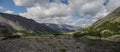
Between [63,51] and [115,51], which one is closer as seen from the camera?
[63,51]

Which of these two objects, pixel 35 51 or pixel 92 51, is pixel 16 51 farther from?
pixel 92 51

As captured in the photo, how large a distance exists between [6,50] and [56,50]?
362 inches

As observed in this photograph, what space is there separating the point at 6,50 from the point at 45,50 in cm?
709

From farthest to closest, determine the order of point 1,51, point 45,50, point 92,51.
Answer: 1. point 92,51
2. point 45,50
3. point 1,51

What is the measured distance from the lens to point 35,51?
3475cm

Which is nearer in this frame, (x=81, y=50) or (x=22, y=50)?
(x=22, y=50)

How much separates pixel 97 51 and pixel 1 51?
1872 centimetres

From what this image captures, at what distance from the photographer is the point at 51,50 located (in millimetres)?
36812

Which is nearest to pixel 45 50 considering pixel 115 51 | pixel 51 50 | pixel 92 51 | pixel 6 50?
pixel 51 50

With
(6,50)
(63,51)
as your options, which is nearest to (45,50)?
(63,51)

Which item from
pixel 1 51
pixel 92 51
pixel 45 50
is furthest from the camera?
pixel 92 51

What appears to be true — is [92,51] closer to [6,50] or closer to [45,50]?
[45,50]

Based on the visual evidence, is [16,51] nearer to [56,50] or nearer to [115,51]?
[56,50]

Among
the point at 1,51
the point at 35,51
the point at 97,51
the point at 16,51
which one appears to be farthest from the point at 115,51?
the point at 1,51
